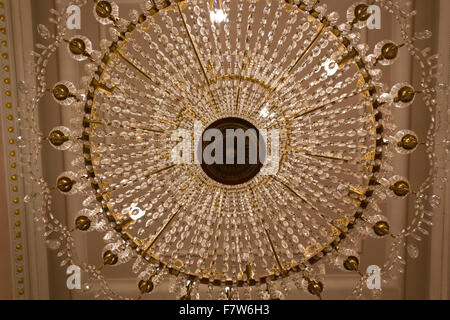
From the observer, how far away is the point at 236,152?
3.28ft

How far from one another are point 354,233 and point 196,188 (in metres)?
0.44

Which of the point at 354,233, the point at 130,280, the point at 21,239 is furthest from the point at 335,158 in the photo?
the point at 21,239

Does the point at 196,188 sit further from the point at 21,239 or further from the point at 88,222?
the point at 21,239

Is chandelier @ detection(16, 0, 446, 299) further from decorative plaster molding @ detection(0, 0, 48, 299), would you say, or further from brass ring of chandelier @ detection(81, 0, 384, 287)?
decorative plaster molding @ detection(0, 0, 48, 299)

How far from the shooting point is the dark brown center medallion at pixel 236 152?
39.3 inches

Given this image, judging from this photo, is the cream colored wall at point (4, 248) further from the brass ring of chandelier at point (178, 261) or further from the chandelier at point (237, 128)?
the brass ring of chandelier at point (178, 261)

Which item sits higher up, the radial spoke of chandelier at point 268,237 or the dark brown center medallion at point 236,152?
the dark brown center medallion at point 236,152

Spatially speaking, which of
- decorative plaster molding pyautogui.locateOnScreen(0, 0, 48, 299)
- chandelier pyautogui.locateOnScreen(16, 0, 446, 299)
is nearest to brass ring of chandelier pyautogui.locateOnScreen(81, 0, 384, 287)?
chandelier pyautogui.locateOnScreen(16, 0, 446, 299)

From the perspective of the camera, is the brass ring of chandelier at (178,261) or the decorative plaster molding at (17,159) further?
the decorative plaster molding at (17,159)

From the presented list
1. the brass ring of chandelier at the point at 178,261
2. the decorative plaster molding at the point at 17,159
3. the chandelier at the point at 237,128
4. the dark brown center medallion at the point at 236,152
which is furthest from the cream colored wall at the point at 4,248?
the dark brown center medallion at the point at 236,152

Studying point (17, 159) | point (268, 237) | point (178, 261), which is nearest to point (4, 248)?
point (17, 159)

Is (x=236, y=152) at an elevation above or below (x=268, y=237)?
above

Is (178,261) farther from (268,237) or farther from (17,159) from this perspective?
(17,159)
